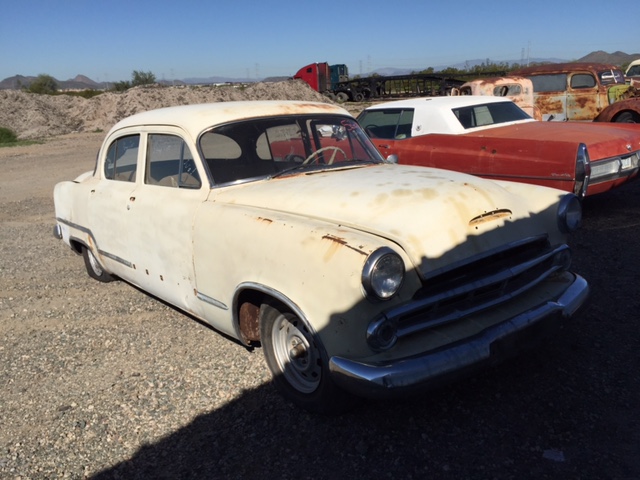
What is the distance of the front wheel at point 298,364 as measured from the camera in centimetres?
301

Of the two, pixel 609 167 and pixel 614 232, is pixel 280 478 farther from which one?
pixel 609 167

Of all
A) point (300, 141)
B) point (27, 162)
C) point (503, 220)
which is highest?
point (300, 141)

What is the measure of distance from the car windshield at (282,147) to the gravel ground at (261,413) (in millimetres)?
1284

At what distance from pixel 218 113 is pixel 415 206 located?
168cm

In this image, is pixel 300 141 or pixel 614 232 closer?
pixel 300 141

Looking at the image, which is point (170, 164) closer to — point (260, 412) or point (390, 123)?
point (260, 412)

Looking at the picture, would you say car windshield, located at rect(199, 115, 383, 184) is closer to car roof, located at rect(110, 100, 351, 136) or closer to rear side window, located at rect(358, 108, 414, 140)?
car roof, located at rect(110, 100, 351, 136)

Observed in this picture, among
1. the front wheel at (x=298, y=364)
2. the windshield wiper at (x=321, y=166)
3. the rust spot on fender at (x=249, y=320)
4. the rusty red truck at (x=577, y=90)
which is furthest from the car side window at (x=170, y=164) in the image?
the rusty red truck at (x=577, y=90)

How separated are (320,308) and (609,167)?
509cm

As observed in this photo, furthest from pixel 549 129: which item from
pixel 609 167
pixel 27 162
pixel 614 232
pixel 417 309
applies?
pixel 27 162

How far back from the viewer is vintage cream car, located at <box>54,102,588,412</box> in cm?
272

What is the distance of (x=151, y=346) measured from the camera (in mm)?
4211

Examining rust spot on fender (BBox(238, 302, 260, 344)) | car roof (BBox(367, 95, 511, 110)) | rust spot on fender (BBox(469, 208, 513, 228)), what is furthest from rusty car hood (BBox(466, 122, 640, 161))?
rust spot on fender (BBox(238, 302, 260, 344))

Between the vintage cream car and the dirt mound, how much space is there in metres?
24.3
